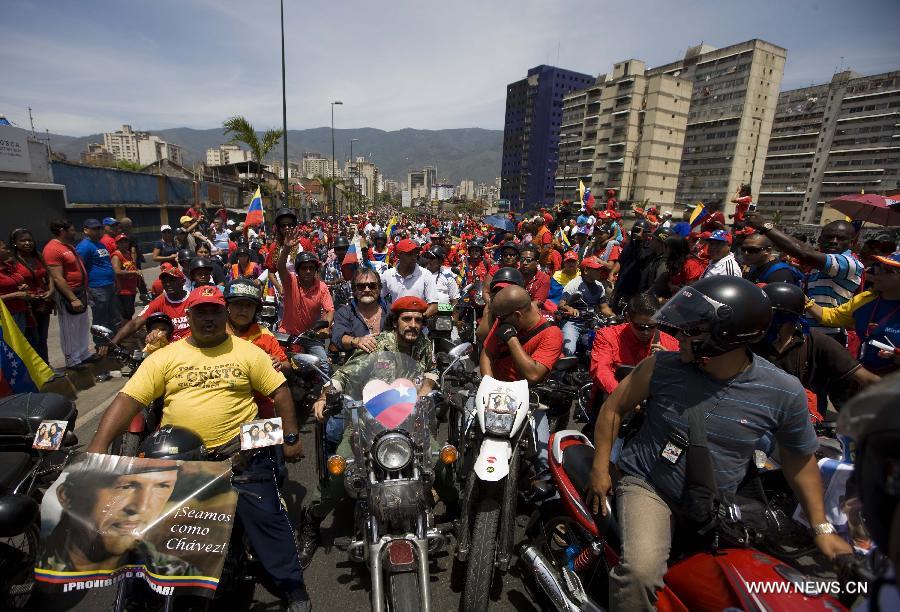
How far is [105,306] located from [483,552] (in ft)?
24.0

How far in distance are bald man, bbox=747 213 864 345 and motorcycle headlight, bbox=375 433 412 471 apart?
4032 millimetres

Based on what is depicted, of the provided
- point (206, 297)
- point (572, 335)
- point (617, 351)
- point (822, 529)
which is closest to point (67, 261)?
point (206, 297)

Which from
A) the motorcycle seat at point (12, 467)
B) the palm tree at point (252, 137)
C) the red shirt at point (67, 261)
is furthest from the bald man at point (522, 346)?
the palm tree at point (252, 137)

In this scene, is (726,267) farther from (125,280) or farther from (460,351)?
(125,280)

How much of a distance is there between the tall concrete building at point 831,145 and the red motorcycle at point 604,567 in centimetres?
8692

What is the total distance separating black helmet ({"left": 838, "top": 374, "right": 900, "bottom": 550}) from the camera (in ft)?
2.87

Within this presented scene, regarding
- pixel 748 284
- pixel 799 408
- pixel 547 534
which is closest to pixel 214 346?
pixel 547 534

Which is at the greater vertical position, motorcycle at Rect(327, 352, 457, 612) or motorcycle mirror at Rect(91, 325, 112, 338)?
motorcycle mirror at Rect(91, 325, 112, 338)

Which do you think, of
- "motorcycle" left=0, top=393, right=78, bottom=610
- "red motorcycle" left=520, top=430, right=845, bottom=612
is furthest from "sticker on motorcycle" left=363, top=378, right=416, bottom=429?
"motorcycle" left=0, top=393, right=78, bottom=610

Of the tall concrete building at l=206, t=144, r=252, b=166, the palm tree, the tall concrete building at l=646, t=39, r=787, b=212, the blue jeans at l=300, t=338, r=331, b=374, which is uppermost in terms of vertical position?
the tall concrete building at l=646, t=39, r=787, b=212

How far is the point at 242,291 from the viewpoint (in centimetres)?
341

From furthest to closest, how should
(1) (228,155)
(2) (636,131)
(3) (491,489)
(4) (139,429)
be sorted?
(1) (228,155)
(2) (636,131)
(4) (139,429)
(3) (491,489)

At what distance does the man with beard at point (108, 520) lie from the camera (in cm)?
165

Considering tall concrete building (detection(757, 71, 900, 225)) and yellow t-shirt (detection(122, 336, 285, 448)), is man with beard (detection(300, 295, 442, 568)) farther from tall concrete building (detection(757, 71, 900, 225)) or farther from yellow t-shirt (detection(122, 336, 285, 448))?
tall concrete building (detection(757, 71, 900, 225))
